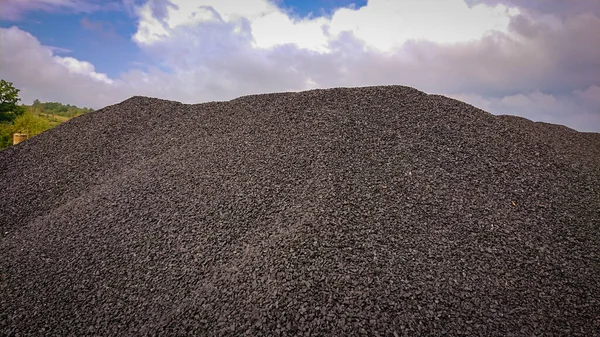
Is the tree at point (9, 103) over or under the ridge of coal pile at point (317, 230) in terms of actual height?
over

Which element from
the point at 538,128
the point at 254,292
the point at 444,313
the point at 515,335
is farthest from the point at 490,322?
the point at 538,128

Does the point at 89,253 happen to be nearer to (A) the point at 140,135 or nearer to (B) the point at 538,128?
(A) the point at 140,135

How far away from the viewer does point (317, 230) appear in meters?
4.48

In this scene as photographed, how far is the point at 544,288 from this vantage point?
405 centimetres

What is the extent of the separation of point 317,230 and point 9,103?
66.0 ft

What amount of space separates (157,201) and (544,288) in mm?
5262

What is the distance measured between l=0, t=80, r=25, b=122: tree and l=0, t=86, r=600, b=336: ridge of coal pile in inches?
511

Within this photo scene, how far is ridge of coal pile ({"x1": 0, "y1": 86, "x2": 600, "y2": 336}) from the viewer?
12.1 feet

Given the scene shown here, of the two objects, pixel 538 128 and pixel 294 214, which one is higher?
pixel 538 128

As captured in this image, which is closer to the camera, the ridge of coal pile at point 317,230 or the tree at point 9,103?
the ridge of coal pile at point 317,230

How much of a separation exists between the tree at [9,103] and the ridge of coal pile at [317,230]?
1297 centimetres

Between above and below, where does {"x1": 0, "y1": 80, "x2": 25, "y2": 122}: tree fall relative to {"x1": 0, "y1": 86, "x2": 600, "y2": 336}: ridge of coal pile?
above

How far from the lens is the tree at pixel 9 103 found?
701 inches

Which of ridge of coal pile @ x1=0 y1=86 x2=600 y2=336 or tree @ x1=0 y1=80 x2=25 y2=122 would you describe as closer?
ridge of coal pile @ x1=0 y1=86 x2=600 y2=336
